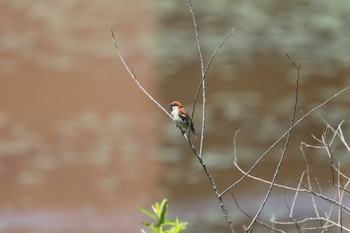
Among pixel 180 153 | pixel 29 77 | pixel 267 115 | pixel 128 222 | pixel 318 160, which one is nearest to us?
pixel 128 222

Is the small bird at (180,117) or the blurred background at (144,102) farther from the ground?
the blurred background at (144,102)

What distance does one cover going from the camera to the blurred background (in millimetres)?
8750

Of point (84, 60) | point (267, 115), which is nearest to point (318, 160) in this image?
point (267, 115)

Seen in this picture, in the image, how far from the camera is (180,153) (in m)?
9.62

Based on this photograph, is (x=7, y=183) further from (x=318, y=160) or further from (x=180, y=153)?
(x=318, y=160)

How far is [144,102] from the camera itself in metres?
10.6

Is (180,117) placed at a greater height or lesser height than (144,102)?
lesser

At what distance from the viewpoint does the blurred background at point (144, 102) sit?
8.75 meters

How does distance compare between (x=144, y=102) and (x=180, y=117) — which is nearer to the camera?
(x=180, y=117)

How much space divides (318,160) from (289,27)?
12.2 feet

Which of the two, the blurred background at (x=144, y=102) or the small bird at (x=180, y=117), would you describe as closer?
the small bird at (x=180, y=117)

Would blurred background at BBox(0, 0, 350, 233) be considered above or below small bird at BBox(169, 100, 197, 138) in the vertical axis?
above

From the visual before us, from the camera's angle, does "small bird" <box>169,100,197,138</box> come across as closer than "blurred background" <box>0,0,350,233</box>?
Yes

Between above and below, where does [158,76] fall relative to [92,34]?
below
